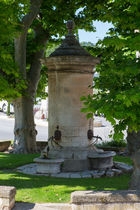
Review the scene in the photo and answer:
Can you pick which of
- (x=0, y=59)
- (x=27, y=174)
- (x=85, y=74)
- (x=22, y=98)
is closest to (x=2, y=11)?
(x=0, y=59)

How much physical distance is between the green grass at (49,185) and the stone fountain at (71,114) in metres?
1.18

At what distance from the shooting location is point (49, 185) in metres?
9.88

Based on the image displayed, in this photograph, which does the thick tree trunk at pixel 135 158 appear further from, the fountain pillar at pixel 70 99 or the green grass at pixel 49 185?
the fountain pillar at pixel 70 99

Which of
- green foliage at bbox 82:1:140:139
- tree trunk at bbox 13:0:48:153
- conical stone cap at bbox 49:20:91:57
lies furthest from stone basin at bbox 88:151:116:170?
tree trunk at bbox 13:0:48:153

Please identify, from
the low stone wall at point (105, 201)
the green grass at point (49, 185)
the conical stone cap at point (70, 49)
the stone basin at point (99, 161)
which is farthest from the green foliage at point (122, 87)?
the stone basin at point (99, 161)

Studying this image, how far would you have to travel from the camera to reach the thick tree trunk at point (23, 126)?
17766mm

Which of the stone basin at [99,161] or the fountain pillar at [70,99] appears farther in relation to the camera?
the fountain pillar at [70,99]

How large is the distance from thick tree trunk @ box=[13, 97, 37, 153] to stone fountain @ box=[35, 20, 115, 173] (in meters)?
5.25

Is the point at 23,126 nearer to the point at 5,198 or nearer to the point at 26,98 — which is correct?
the point at 26,98

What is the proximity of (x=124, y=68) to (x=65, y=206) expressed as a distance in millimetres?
2872

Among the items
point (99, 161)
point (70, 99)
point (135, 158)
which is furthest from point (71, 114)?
point (135, 158)

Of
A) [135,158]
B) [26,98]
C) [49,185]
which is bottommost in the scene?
[49,185]

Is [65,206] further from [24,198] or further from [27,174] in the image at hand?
[27,174]

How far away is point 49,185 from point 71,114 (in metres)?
3.06
